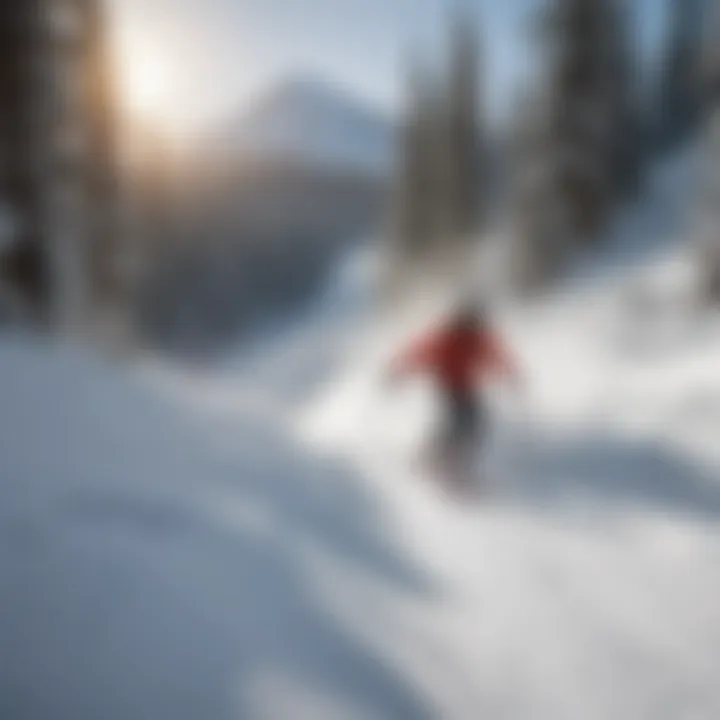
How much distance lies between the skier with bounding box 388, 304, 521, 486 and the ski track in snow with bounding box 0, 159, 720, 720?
0.45 metres

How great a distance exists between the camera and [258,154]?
89.2 m

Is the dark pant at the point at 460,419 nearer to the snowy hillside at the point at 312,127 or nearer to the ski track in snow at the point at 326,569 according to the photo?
the ski track in snow at the point at 326,569

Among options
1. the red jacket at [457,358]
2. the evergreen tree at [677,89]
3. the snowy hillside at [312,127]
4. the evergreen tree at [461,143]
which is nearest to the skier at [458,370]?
the red jacket at [457,358]

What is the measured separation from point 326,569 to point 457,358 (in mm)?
3706

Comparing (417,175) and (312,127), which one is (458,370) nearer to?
(417,175)

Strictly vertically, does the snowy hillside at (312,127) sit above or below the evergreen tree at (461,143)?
above

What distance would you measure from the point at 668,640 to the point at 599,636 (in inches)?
13.9

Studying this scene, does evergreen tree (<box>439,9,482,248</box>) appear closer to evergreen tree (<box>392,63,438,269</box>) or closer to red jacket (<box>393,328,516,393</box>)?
evergreen tree (<box>392,63,438,269</box>)

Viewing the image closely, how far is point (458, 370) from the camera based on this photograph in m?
8.20

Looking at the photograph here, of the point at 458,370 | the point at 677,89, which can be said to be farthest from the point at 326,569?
the point at 677,89

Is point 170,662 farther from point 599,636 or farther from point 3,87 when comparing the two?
point 3,87

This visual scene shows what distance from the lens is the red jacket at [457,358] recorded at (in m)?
8.12

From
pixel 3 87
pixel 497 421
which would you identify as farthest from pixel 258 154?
pixel 497 421

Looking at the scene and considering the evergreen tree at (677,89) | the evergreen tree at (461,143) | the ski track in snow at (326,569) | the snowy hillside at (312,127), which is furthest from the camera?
the snowy hillside at (312,127)
